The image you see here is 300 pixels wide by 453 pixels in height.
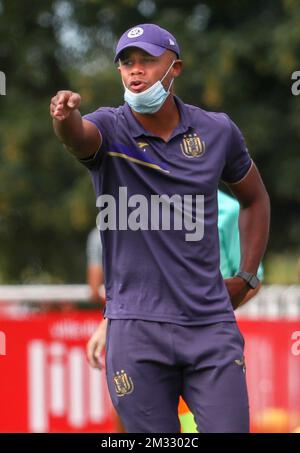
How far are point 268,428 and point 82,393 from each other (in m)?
1.75

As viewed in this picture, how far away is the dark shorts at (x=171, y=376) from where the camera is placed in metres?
5.45

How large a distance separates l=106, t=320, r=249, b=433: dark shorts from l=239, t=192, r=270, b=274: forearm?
2.51 ft

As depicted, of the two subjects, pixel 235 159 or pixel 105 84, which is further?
pixel 105 84

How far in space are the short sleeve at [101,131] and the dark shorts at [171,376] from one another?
0.68m

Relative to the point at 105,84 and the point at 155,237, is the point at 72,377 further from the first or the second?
the point at 155,237

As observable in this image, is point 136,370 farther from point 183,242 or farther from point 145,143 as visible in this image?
point 145,143

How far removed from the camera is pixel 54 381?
12000 millimetres

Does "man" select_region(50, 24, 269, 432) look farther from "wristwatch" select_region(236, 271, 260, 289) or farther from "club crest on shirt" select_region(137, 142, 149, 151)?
"wristwatch" select_region(236, 271, 260, 289)

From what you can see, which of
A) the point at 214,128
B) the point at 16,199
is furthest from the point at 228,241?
the point at 16,199

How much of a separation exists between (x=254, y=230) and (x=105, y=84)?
943 cm

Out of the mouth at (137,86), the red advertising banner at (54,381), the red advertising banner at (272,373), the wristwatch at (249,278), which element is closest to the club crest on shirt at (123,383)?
the wristwatch at (249,278)

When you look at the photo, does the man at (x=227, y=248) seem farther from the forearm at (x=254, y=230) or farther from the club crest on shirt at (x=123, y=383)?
the club crest on shirt at (x=123, y=383)

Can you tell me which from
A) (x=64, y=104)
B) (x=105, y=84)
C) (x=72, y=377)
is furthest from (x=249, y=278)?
(x=105, y=84)

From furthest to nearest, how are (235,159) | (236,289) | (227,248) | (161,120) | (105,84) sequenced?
1. (105,84)
2. (227,248)
3. (236,289)
4. (235,159)
5. (161,120)
